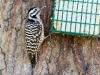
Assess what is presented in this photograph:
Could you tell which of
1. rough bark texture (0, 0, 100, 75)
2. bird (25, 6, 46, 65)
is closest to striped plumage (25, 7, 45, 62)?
bird (25, 6, 46, 65)

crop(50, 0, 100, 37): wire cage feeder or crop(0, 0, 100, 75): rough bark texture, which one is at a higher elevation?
crop(50, 0, 100, 37): wire cage feeder

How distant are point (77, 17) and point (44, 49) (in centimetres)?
76

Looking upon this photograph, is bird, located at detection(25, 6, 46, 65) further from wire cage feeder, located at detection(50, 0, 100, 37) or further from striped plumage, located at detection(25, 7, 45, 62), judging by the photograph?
wire cage feeder, located at detection(50, 0, 100, 37)

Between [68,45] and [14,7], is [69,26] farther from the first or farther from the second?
[14,7]

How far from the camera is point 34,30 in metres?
7.31

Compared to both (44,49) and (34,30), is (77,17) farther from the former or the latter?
(44,49)

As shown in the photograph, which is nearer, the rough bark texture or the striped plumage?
the striped plumage

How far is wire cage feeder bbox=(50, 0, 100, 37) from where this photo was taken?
721 centimetres

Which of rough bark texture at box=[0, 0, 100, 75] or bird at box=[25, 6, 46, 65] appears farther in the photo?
rough bark texture at box=[0, 0, 100, 75]

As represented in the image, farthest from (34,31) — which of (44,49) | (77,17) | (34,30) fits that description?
(77,17)

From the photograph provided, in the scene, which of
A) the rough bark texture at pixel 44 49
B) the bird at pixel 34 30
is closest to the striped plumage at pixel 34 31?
the bird at pixel 34 30

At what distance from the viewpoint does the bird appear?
7301mm

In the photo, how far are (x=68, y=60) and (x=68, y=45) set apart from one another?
0.22 metres

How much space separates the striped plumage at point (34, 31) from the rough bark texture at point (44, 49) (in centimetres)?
19
